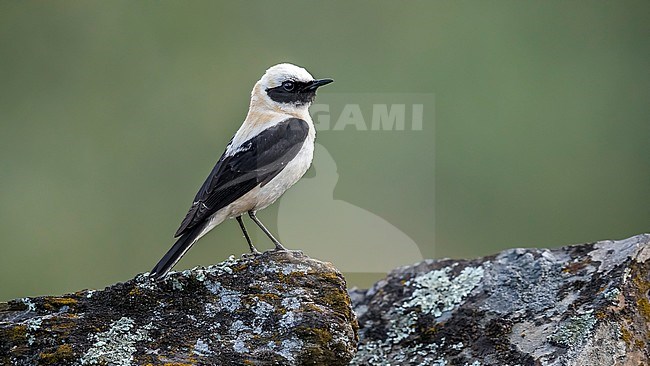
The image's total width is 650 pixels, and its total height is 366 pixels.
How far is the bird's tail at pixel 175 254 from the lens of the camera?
5.59 meters

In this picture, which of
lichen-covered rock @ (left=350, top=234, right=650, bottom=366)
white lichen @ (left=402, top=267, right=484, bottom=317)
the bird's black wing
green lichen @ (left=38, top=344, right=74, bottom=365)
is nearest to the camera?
green lichen @ (left=38, top=344, right=74, bottom=365)

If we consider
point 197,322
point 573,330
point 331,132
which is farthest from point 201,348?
point 331,132

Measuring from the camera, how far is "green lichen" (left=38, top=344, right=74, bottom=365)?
4.83 meters

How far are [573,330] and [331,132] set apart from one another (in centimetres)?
1210

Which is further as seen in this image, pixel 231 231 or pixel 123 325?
pixel 231 231

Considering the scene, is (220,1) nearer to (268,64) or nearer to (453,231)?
(268,64)

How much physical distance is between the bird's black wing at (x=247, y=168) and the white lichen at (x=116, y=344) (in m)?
1.32

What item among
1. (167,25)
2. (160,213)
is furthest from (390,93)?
(167,25)

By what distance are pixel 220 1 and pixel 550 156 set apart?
10.7 metres

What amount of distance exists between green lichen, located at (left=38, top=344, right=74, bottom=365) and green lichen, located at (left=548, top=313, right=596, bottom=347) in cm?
279

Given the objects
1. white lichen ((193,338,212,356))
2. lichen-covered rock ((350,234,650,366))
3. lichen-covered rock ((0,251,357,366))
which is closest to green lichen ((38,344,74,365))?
lichen-covered rock ((0,251,357,366))

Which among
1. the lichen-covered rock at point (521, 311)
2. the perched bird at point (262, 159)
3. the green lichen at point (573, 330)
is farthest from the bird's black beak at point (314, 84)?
the green lichen at point (573, 330)

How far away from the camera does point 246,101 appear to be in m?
20.5

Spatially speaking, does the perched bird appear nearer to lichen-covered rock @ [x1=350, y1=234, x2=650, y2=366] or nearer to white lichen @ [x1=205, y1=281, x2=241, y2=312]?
white lichen @ [x1=205, y1=281, x2=241, y2=312]
